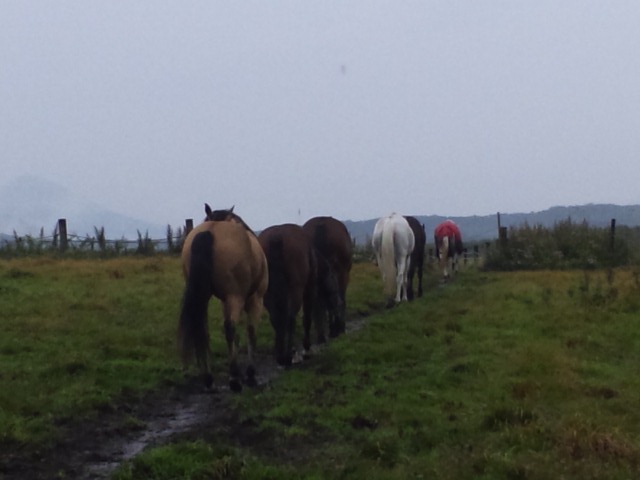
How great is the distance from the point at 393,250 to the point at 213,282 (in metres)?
7.72

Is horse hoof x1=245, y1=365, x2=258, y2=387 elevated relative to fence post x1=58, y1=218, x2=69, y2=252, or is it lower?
lower

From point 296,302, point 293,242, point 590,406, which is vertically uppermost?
point 293,242

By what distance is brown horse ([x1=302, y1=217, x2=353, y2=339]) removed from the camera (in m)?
11.0

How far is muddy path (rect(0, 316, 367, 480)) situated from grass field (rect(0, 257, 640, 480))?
16 cm

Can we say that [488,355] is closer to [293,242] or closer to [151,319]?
[293,242]

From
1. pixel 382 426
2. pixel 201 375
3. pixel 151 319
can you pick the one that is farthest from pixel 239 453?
pixel 151 319

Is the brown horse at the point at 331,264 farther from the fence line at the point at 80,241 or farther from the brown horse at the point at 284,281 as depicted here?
the fence line at the point at 80,241

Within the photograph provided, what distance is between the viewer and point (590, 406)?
6988mm

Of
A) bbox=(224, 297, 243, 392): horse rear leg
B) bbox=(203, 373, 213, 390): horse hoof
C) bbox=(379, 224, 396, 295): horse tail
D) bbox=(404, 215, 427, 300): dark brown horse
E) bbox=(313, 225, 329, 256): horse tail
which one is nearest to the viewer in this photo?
bbox=(224, 297, 243, 392): horse rear leg

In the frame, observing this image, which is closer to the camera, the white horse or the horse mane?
the horse mane

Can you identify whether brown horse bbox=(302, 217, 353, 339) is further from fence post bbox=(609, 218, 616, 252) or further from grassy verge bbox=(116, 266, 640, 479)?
fence post bbox=(609, 218, 616, 252)

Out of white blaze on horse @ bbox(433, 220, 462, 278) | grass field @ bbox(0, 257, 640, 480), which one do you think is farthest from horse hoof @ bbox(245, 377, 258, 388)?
white blaze on horse @ bbox(433, 220, 462, 278)

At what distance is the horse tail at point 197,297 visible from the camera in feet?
25.9

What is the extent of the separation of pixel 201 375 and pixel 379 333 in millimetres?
3267
